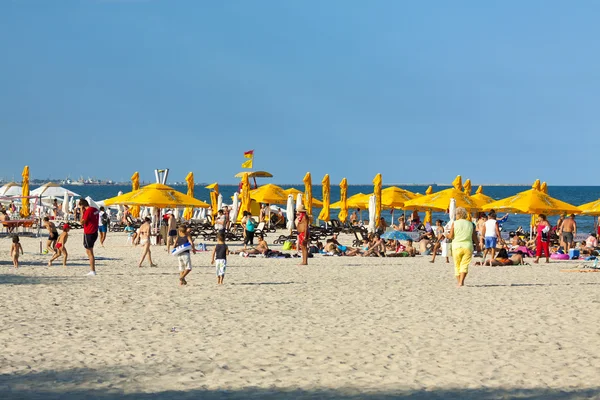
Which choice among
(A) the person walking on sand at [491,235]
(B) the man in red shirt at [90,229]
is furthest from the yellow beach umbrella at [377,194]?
(B) the man in red shirt at [90,229]

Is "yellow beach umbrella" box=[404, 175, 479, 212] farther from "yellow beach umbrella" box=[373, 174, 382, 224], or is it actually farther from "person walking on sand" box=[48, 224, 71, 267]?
"person walking on sand" box=[48, 224, 71, 267]

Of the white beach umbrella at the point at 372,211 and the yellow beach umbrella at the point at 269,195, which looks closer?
the white beach umbrella at the point at 372,211

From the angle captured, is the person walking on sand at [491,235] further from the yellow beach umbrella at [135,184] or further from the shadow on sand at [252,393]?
the yellow beach umbrella at [135,184]

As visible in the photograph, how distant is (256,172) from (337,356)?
28761mm

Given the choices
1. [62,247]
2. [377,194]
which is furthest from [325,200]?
[62,247]

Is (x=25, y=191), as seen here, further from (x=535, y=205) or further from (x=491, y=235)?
(x=491, y=235)

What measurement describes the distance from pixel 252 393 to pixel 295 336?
8.65 feet

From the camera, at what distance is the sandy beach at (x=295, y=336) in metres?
6.46

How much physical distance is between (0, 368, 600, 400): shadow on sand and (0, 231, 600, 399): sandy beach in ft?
0.05

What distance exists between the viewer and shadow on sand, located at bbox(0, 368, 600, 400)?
237 inches

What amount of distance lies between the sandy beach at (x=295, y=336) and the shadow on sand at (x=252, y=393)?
15 millimetres

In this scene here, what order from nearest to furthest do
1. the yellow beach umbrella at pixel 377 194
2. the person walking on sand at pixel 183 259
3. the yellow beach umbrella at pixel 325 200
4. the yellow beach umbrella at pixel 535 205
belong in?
the person walking on sand at pixel 183 259 → the yellow beach umbrella at pixel 535 205 → the yellow beach umbrella at pixel 377 194 → the yellow beach umbrella at pixel 325 200

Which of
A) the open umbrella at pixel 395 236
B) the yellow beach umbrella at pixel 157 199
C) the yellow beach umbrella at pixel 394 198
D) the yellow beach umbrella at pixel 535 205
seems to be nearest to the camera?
the open umbrella at pixel 395 236

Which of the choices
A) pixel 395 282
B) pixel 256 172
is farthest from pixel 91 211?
pixel 256 172
